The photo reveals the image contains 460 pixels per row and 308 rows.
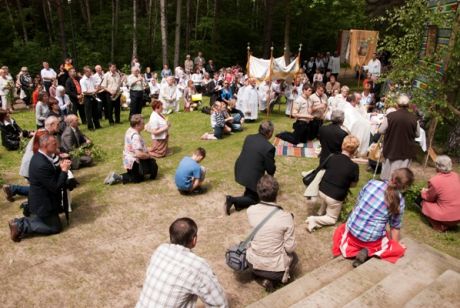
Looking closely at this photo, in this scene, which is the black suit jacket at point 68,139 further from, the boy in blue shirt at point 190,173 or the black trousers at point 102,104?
the black trousers at point 102,104

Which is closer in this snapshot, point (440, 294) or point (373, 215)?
point (440, 294)

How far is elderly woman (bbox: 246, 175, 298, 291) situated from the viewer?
468cm

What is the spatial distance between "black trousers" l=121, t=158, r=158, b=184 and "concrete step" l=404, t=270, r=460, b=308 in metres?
5.87

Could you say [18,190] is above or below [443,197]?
below

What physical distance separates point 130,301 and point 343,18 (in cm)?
3114

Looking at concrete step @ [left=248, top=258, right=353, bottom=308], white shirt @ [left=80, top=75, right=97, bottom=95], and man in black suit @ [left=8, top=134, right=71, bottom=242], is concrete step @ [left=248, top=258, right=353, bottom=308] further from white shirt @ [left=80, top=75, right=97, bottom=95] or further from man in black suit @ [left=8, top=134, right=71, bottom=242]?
white shirt @ [left=80, top=75, right=97, bottom=95]

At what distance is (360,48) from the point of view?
70.3 feet

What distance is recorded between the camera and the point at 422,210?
683 centimetres

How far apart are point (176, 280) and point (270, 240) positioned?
1813 mm

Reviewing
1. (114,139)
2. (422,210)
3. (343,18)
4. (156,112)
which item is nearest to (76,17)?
(343,18)

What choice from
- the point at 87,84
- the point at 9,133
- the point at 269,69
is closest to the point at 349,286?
the point at 9,133

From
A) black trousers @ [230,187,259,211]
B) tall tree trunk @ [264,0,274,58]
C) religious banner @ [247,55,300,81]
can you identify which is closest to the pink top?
black trousers @ [230,187,259,211]

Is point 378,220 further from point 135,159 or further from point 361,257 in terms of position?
point 135,159

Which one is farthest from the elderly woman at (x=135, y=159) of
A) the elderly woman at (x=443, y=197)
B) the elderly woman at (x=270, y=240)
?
the elderly woman at (x=443, y=197)
